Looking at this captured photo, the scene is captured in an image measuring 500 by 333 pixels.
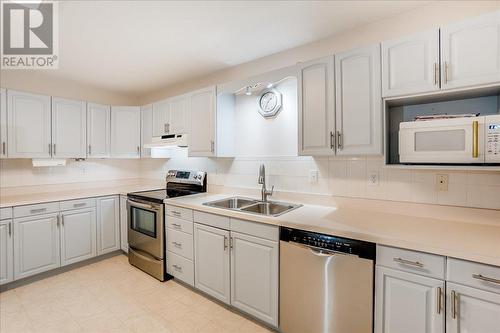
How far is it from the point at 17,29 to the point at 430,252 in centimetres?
325

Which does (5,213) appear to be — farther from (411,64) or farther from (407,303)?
(411,64)

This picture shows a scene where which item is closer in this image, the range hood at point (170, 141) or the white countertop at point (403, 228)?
the white countertop at point (403, 228)

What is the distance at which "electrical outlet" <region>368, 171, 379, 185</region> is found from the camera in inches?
79.0

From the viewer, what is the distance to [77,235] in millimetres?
2949

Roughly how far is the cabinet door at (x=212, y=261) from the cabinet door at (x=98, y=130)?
211cm

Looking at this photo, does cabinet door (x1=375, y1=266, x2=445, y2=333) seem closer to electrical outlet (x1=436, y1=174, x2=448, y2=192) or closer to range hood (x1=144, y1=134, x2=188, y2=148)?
electrical outlet (x1=436, y1=174, x2=448, y2=192)

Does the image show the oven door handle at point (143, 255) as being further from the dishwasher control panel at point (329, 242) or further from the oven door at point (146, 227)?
the dishwasher control panel at point (329, 242)

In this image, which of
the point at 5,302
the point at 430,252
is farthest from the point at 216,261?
the point at 5,302

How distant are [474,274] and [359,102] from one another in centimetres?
117

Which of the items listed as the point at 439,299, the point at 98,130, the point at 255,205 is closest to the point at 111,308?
the point at 255,205

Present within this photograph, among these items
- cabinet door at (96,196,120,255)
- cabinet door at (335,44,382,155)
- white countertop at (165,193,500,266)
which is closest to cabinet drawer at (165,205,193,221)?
white countertop at (165,193,500,266)

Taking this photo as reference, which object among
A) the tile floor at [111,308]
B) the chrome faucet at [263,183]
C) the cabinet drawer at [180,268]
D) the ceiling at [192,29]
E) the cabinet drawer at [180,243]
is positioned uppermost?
the ceiling at [192,29]

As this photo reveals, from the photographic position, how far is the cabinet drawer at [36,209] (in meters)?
2.54

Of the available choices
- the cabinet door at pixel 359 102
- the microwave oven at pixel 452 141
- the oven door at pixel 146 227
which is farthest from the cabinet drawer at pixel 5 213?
the microwave oven at pixel 452 141
